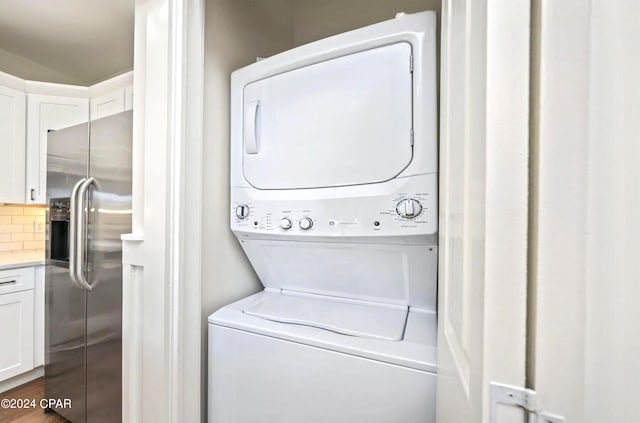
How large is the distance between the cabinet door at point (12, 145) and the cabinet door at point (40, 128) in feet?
0.14

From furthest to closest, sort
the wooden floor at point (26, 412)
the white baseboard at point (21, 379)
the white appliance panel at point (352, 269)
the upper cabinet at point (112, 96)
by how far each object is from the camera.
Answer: the upper cabinet at point (112, 96) < the white baseboard at point (21, 379) < the wooden floor at point (26, 412) < the white appliance panel at point (352, 269)

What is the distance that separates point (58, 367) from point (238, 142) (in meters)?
1.97

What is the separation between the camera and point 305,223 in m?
1.12

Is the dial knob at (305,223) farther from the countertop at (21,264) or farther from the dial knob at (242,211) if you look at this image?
the countertop at (21,264)

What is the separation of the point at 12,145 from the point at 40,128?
243 millimetres

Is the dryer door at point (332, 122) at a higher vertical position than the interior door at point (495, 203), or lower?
higher

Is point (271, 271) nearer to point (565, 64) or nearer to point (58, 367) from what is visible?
point (565, 64)

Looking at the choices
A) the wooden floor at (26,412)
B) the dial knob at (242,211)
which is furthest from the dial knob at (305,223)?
the wooden floor at (26,412)

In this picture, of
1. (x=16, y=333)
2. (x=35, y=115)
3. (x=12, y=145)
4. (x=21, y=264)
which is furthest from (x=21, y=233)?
(x=35, y=115)

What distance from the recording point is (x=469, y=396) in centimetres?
44

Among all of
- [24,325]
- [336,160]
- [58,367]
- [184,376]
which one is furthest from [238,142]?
[24,325]

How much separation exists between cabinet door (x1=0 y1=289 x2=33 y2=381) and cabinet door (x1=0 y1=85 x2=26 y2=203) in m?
0.81

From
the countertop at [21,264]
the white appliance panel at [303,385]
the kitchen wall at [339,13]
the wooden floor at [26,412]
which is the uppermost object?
the kitchen wall at [339,13]

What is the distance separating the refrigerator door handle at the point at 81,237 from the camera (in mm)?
1579
